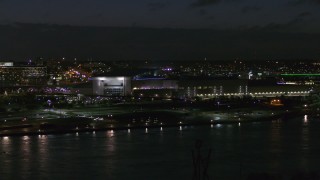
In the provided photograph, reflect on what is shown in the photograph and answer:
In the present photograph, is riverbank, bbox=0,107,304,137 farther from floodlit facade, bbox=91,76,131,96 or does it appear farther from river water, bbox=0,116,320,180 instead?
floodlit facade, bbox=91,76,131,96

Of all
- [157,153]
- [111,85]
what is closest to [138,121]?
→ [157,153]

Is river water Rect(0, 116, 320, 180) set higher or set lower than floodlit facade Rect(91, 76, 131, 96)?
lower

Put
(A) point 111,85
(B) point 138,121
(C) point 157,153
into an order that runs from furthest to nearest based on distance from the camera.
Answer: (A) point 111,85 < (B) point 138,121 < (C) point 157,153

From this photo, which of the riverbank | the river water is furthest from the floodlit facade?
the river water

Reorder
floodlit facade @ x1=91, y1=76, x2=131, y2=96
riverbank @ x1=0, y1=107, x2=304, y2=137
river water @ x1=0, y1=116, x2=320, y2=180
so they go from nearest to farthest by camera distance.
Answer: river water @ x1=0, y1=116, x2=320, y2=180 → riverbank @ x1=0, y1=107, x2=304, y2=137 → floodlit facade @ x1=91, y1=76, x2=131, y2=96

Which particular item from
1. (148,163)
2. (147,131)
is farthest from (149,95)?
(148,163)

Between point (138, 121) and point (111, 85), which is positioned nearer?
point (138, 121)

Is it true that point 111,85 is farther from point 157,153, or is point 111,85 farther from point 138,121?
point 157,153

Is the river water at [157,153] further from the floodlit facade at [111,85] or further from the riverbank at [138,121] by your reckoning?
the floodlit facade at [111,85]

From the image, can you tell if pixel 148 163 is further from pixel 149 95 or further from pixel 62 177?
pixel 149 95

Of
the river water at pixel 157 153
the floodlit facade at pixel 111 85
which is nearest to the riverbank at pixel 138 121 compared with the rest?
the river water at pixel 157 153
